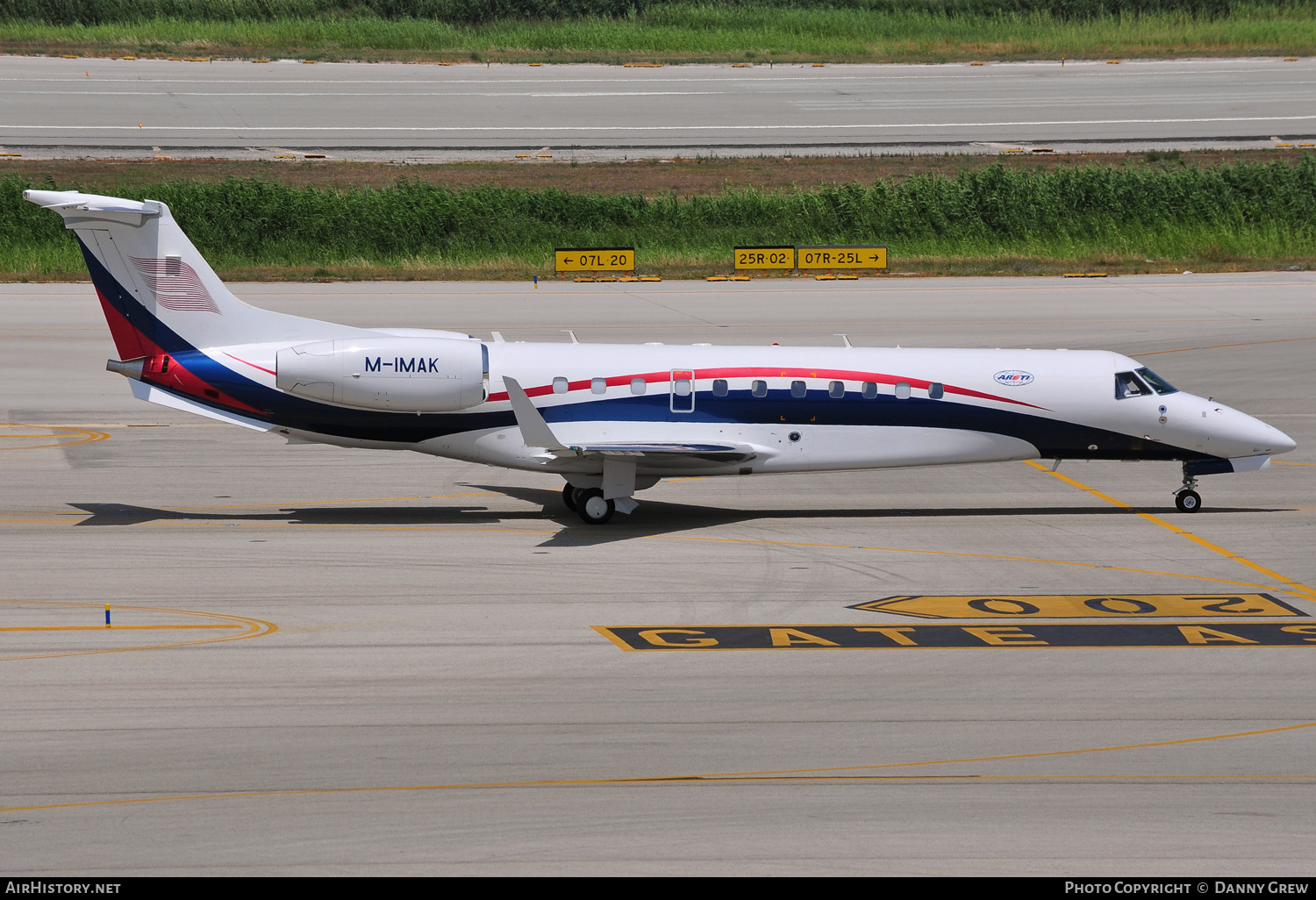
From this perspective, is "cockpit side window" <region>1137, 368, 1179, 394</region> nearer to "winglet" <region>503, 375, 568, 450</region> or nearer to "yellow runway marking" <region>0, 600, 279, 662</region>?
"winglet" <region>503, 375, 568, 450</region>

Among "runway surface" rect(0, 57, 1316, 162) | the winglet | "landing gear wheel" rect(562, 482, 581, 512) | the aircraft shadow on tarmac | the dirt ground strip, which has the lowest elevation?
the aircraft shadow on tarmac

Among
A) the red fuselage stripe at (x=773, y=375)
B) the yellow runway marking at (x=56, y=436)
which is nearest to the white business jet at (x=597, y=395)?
the red fuselage stripe at (x=773, y=375)

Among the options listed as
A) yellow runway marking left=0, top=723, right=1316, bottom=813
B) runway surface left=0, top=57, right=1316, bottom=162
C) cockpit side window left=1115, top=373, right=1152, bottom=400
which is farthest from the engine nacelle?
runway surface left=0, top=57, right=1316, bottom=162

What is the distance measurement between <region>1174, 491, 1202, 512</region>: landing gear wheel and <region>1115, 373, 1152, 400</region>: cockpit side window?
2.11 m

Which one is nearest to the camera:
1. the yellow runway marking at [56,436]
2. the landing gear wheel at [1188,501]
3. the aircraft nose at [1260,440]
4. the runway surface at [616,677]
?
the runway surface at [616,677]

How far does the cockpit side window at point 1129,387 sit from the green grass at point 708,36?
206 feet

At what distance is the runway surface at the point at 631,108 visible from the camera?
67.5m

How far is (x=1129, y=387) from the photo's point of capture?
1012 inches

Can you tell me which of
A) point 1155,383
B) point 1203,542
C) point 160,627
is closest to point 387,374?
point 160,627

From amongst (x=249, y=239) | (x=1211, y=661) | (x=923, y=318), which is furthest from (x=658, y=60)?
(x=1211, y=661)

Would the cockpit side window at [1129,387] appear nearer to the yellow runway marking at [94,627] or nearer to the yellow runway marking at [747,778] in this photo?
the yellow runway marking at [747,778]

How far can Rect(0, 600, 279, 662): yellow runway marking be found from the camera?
1784 cm

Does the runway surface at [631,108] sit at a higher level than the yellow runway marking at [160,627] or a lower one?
higher

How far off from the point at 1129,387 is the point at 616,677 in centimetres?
1296
